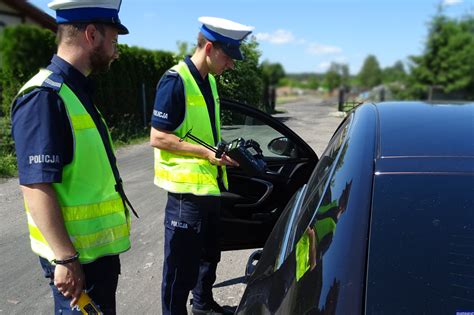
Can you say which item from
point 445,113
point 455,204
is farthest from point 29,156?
point 445,113

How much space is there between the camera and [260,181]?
341 cm

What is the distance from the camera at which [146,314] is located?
3.16 m

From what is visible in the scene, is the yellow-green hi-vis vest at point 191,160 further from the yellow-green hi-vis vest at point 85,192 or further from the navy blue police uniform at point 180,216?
the yellow-green hi-vis vest at point 85,192

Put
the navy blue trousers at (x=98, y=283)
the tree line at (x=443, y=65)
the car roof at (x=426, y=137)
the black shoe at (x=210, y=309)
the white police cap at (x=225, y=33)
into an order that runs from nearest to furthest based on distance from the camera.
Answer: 1. the car roof at (x=426, y=137)
2. the navy blue trousers at (x=98, y=283)
3. the white police cap at (x=225, y=33)
4. the black shoe at (x=210, y=309)
5. the tree line at (x=443, y=65)

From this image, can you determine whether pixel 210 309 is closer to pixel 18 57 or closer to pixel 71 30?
pixel 71 30

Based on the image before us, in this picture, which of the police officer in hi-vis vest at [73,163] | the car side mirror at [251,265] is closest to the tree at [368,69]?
the car side mirror at [251,265]

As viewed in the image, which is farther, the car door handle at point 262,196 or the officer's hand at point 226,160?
the car door handle at point 262,196

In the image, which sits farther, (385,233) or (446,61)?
(446,61)

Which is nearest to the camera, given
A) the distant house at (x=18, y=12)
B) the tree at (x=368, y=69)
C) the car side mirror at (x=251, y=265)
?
the car side mirror at (x=251, y=265)

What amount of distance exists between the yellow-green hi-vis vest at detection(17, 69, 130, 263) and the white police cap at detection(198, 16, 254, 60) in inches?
41.4

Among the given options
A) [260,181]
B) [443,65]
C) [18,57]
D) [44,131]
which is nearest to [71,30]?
[44,131]

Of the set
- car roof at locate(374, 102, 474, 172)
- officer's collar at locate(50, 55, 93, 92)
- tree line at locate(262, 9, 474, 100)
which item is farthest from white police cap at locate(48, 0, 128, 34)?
tree line at locate(262, 9, 474, 100)

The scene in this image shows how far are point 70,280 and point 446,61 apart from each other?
4157cm

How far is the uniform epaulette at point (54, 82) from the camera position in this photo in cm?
162
